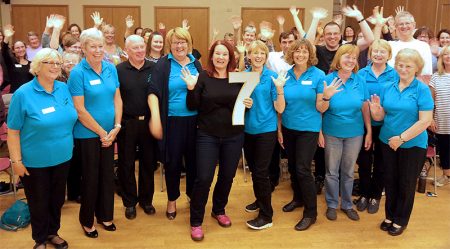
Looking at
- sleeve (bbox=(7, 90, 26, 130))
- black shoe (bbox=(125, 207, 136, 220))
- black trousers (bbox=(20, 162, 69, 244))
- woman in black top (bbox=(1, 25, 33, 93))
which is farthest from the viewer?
woman in black top (bbox=(1, 25, 33, 93))

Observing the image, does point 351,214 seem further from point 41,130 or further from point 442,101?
point 41,130

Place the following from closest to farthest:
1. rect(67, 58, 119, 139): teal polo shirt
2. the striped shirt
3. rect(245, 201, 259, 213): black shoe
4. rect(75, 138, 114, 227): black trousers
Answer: rect(67, 58, 119, 139): teal polo shirt, rect(75, 138, 114, 227): black trousers, rect(245, 201, 259, 213): black shoe, the striped shirt

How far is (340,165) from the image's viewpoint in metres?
3.65

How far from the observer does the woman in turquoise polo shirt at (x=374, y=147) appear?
3504 millimetres

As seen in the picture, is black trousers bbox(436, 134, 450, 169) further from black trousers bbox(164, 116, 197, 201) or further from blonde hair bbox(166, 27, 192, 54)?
blonde hair bbox(166, 27, 192, 54)

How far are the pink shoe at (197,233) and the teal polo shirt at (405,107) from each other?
1.70 meters

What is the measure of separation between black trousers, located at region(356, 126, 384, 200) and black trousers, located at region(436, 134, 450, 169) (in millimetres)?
889

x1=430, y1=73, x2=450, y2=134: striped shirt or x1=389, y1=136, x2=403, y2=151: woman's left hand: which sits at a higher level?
x1=430, y1=73, x2=450, y2=134: striped shirt

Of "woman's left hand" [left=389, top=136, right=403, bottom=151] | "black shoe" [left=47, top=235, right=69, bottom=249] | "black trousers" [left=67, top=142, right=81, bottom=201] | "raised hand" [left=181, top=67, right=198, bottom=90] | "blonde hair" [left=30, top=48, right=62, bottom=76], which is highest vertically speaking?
"blonde hair" [left=30, top=48, right=62, bottom=76]

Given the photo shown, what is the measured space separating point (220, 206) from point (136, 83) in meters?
1.29

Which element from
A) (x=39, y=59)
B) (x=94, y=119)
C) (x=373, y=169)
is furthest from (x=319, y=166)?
(x=39, y=59)

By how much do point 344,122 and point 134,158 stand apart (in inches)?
72.5

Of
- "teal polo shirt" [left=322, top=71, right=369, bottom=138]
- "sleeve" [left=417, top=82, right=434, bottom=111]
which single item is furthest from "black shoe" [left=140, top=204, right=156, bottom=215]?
"sleeve" [left=417, top=82, right=434, bottom=111]

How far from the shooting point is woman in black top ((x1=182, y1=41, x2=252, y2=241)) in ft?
9.86
